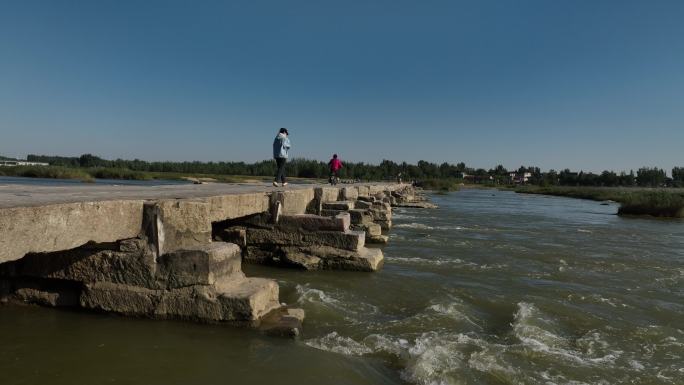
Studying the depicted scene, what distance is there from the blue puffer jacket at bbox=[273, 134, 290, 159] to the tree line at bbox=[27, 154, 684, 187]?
84.6 meters

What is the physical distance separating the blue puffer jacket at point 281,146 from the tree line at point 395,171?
84.6m

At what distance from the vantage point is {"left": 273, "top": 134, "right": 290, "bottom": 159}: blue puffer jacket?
460 inches

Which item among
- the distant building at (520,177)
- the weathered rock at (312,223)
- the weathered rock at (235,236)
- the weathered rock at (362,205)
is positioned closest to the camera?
the weathered rock at (312,223)

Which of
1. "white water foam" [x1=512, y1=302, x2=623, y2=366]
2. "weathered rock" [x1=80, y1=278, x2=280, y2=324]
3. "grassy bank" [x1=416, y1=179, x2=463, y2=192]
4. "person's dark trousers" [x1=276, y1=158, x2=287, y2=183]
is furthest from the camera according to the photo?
"grassy bank" [x1=416, y1=179, x2=463, y2=192]

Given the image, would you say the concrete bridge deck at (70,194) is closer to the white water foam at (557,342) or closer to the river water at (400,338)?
the river water at (400,338)

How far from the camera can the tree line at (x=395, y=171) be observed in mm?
118125

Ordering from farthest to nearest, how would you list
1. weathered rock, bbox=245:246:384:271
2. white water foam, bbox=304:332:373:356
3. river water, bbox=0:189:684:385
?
weathered rock, bbox=245:246:384:271 → white water foam, bbox=304:332:373:356 → river water, bbox=0:189:684:385

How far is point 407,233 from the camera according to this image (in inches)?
577

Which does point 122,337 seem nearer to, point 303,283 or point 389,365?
point 389,365

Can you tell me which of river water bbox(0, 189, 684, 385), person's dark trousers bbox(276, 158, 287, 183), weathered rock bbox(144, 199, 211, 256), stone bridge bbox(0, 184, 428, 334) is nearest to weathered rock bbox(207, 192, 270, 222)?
weathered rock bbox(144, 199, 211, 256)

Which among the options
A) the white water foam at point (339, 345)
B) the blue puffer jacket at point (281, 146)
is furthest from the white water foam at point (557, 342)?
the blue puffer jacket at point (281, 146)

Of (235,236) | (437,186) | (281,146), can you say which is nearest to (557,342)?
(235,236)

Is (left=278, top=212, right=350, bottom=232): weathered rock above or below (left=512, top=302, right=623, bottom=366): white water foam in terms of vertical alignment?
above

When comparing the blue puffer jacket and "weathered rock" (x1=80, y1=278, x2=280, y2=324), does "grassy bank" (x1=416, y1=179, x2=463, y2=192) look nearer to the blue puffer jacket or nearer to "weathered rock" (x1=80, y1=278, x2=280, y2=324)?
the blue puffer jacket
